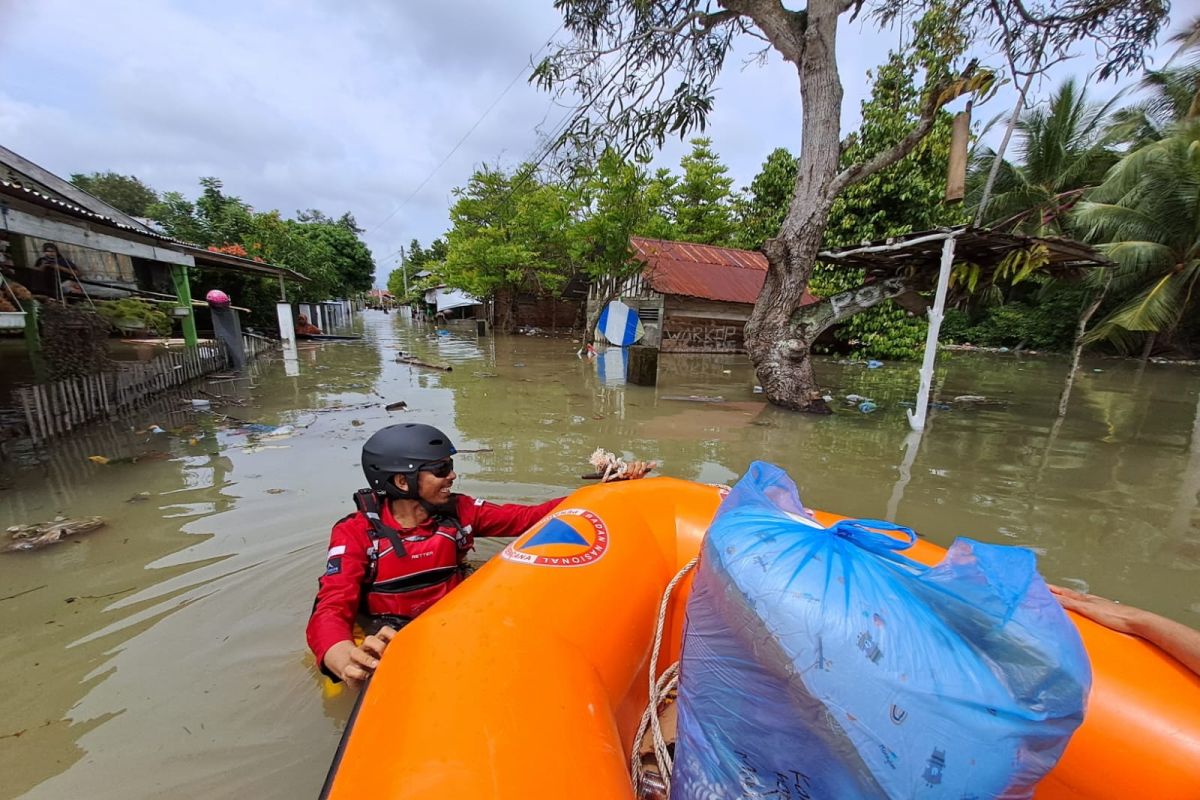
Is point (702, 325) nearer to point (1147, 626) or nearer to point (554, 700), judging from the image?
point (1147, 626)

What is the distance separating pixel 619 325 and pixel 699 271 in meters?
3.17

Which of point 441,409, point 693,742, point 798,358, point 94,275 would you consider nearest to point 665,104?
point 798,358

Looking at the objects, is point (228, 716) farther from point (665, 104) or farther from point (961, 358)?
point (961, 358)

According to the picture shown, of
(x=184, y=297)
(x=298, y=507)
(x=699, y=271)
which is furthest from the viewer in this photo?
(x=699, y=271)

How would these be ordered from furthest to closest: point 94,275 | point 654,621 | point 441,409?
point 94,275, point 441,409, point 654,621

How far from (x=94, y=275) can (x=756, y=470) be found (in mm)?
16286

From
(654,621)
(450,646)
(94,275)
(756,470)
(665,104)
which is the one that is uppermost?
(665,104)

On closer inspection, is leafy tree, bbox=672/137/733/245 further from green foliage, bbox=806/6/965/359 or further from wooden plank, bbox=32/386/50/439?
wooden plank, bbox=32/386/50/439

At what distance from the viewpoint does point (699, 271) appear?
16.3 meters

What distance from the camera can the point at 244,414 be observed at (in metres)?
6.81

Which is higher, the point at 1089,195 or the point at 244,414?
the point at 1089,195

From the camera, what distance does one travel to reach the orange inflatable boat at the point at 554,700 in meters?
0.99

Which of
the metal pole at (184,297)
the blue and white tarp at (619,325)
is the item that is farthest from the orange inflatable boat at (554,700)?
the blue and white tarp at (619,325)

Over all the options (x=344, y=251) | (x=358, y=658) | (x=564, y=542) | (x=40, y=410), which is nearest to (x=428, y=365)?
(x=40, y=410)
